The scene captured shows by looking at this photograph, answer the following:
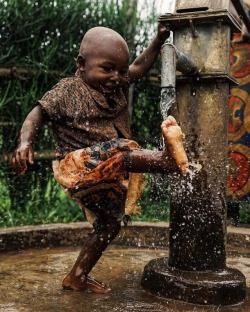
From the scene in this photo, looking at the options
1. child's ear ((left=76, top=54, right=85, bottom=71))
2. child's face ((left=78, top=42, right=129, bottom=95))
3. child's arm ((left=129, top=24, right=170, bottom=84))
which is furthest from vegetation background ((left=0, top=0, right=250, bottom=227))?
child's face ((left=78, top=42, right=129, bottom=95))

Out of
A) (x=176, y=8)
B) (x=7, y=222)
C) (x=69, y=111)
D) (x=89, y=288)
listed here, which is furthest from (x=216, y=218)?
(x=7, y=222)

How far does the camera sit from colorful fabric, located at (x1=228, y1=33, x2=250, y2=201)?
4.57m

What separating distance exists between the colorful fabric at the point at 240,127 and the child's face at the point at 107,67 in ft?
7.05

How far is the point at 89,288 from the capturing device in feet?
8.63

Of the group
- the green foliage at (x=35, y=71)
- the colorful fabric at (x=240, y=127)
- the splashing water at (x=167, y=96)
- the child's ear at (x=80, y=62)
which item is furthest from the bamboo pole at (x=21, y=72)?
the splashing water at (x=167, y=96)

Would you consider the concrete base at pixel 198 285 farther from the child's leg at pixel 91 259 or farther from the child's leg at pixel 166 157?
the child's leg at pixel 166 157

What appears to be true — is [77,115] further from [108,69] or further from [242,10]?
[242,10]

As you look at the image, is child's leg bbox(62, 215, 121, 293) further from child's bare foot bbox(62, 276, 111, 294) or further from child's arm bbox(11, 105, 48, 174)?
child's arm bbox(11, 105, 48, 174)

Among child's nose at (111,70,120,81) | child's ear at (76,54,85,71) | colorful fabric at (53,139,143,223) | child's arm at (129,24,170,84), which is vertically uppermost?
child's arm at (129,24,170,84)

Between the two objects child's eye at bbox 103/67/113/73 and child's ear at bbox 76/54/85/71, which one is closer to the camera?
child's eye at bbox 103/67/113/73

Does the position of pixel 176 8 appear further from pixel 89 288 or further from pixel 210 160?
pixel 89 288

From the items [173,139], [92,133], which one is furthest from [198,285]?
[92,133]

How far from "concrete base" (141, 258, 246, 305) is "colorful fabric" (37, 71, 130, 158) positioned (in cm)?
72

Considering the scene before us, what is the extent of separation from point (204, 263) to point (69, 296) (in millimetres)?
664
